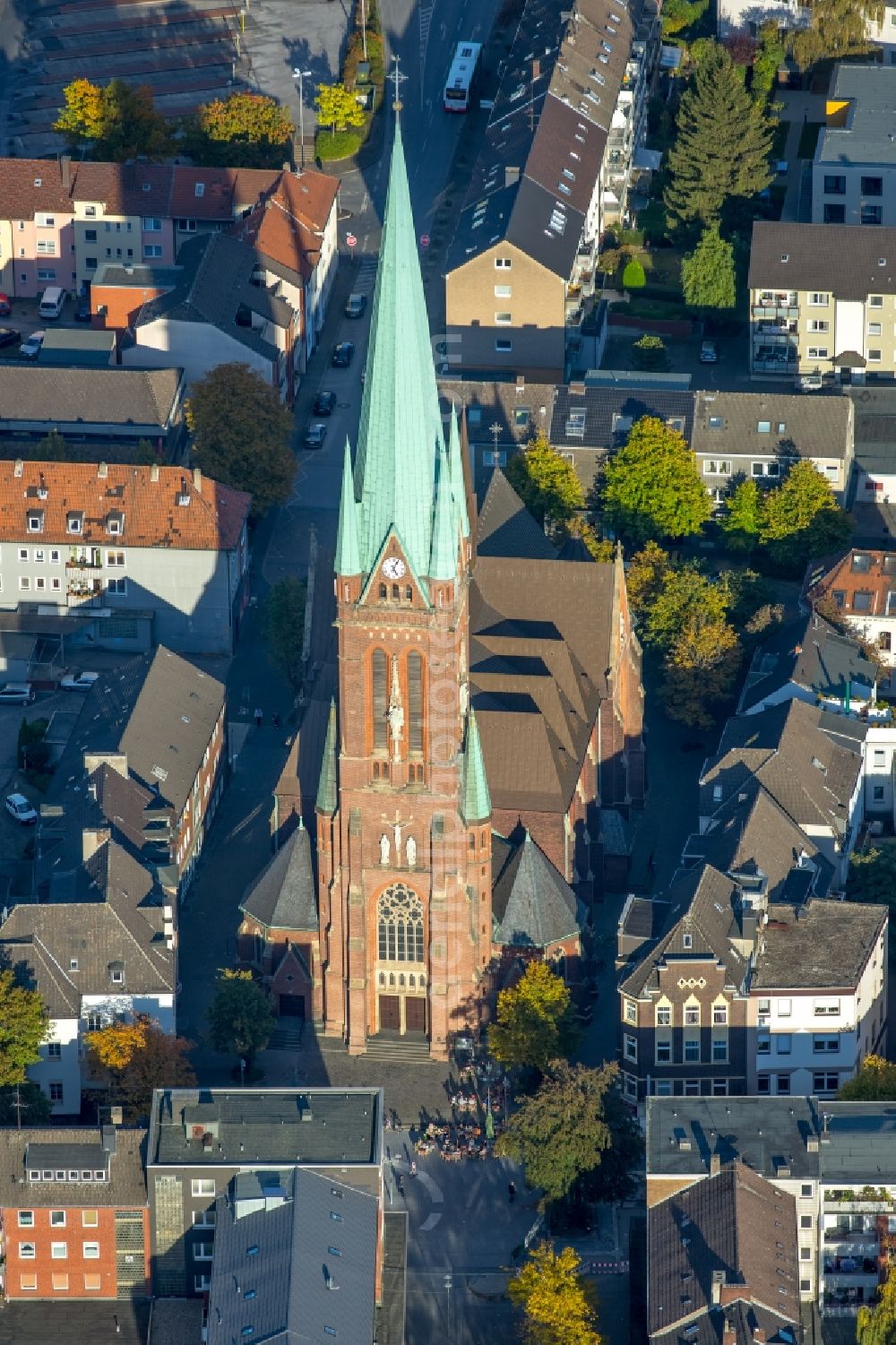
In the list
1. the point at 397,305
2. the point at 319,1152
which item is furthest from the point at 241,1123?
the point at 397,305

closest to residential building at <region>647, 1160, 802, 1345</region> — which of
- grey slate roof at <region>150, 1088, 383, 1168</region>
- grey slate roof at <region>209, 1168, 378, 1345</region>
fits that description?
grey slate roof at <region>209, 1168, 378, 1345</region>

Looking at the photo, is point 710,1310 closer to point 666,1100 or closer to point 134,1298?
point 666,1100

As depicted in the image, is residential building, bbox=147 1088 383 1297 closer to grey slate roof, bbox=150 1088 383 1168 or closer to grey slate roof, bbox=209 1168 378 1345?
grey slate roof, bbox=150 1088 383 1168

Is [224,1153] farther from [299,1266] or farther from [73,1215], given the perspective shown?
[299,1266]

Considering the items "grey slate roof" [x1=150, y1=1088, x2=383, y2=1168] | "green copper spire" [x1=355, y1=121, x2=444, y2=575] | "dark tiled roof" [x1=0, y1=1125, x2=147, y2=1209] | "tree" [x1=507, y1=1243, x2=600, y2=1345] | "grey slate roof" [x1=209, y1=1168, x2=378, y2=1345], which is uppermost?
"green copper spire" [x1=355, y1=121, x2=444, y2=575]

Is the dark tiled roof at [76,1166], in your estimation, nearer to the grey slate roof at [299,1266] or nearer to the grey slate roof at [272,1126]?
the grey slate roof at [272,1126]

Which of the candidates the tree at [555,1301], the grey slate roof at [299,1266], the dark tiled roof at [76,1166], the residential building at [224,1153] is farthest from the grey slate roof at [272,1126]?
the tree at [555,1301]
